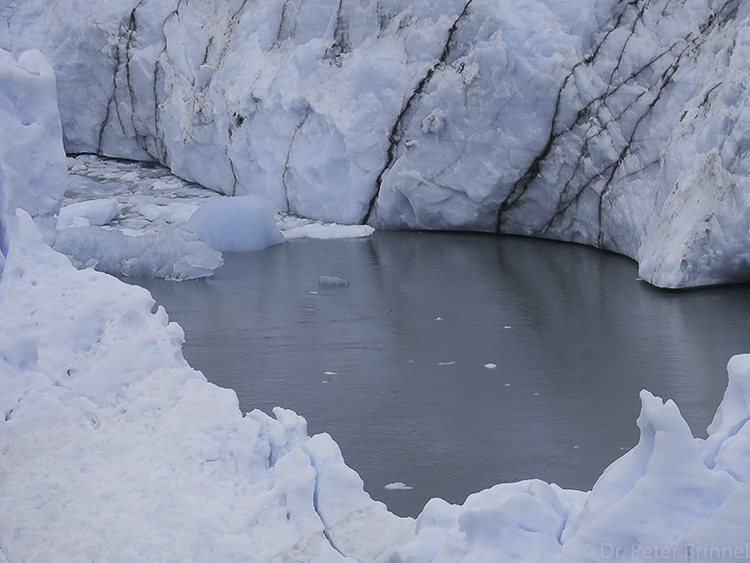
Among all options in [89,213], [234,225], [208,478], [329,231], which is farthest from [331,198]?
[208,478]

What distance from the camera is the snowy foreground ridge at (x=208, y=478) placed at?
4.12 ft

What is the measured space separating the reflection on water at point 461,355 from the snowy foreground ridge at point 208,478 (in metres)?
0.51

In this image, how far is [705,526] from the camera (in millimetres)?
1187

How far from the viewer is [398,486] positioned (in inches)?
88.9

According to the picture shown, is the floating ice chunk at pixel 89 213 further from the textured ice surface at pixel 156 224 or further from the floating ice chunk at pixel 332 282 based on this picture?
the floating ice chunk at pixel 332 282

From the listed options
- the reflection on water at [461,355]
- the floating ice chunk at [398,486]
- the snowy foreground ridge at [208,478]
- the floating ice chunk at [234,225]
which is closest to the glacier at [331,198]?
the snowy foreground ridge at [208,478]

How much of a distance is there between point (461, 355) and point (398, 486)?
4.33 ft

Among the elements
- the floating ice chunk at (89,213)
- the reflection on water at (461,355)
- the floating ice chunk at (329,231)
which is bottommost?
the floating ice chunk at (89,213)

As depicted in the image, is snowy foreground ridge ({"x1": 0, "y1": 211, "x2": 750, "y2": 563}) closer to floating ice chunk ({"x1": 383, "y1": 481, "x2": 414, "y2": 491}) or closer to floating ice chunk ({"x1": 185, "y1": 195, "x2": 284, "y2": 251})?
floating ice chunk ({"x1": 383, "y1": 481, "x2": 414, "y2": 491})

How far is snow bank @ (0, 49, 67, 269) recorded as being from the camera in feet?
7.92

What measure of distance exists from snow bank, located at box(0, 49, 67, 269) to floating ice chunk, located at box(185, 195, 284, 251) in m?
3.99

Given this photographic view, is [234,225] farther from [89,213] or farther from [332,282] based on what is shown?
[332,282]

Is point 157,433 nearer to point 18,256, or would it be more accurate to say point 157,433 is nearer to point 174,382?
point 174,382

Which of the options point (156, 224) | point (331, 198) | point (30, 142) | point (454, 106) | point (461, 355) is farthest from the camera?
point (331, 198)
